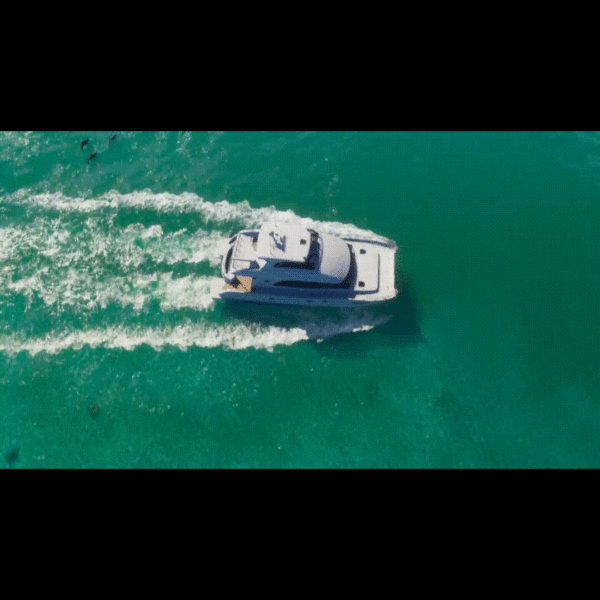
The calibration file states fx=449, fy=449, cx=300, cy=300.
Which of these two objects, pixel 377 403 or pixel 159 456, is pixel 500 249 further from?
pixel 159 456

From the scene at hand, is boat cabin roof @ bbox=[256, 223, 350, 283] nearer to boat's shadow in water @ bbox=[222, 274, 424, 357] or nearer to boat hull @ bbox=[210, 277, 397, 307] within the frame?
boat hull @ bbox=[210, 277, 397, 307]

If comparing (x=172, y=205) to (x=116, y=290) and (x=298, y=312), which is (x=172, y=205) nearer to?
(x=116, y=290)

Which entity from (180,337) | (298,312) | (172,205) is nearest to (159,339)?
(180,337)

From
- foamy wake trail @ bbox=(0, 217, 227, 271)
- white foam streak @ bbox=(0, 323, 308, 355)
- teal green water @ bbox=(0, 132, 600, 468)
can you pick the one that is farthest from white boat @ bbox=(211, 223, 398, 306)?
foamy wake trail @ bbox=(0, 217, 227, 271)

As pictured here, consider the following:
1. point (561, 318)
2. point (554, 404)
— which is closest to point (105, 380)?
point (554, 404)

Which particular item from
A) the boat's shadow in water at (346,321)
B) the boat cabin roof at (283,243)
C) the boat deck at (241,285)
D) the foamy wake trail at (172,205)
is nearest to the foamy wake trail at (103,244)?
the foamy wake trail at (172,205)
